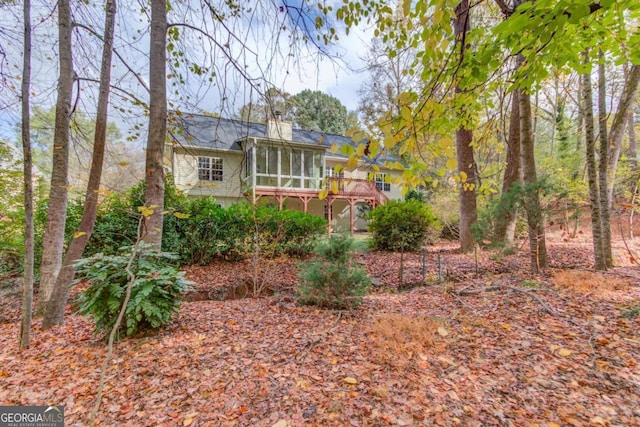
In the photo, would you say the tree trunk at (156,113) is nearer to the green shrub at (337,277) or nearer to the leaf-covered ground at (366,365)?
the leaf-covered ground at (366,365)

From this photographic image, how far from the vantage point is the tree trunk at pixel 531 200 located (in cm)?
441

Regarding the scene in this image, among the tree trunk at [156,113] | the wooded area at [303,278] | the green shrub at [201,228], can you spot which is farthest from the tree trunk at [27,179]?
the green shrub at [201,228]

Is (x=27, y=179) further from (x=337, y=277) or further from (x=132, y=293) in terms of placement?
(x=337, y=277)

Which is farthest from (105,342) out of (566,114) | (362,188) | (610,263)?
(566,114)

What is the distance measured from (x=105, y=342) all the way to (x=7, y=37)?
371cm

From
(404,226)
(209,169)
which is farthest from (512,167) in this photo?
(209,169)

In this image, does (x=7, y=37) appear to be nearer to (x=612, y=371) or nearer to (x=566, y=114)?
(x=612, y=371)

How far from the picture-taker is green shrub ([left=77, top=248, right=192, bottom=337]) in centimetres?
246

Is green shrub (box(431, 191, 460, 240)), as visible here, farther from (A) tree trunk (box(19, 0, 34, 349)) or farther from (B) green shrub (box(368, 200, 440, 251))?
(A) tree trunk (box(19, 0, 34, 349))

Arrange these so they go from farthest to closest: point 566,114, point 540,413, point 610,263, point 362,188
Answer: point 362,188
point 566,114
point 610,263
point 540,413

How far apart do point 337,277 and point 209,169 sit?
10.8m

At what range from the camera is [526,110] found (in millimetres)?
4711

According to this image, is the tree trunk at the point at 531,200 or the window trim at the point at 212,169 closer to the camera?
the tree trunk at the point at 531,200

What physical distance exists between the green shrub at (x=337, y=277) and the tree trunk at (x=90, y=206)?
269 centimetres
